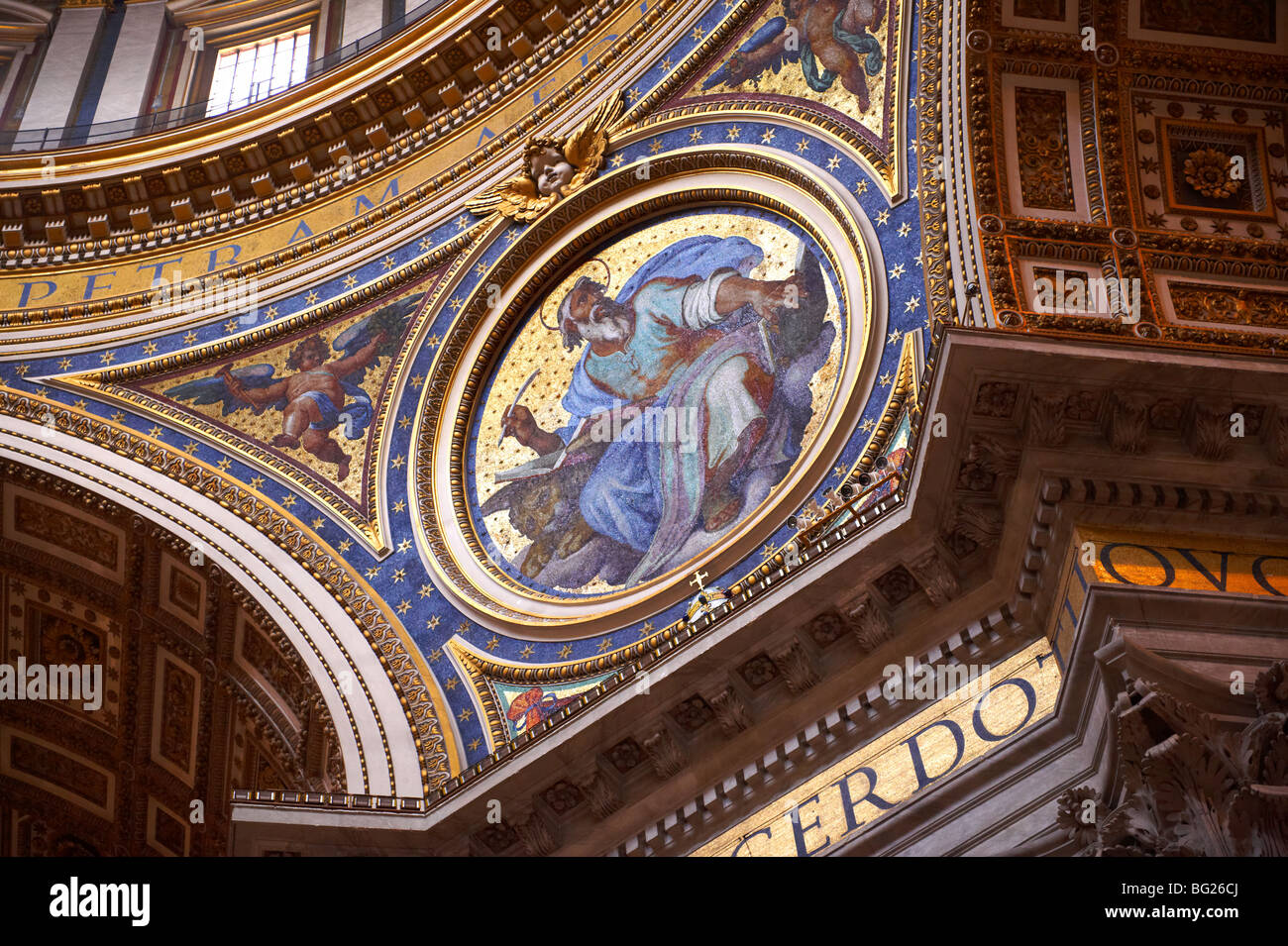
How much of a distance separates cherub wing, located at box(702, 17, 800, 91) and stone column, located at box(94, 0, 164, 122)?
304 inches

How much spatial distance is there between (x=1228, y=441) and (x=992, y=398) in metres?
1.18

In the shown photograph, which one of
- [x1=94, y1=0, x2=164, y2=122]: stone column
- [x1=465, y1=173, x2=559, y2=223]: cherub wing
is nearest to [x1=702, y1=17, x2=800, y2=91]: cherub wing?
[x1=465, y1=173, x2=559, y2=223]: cherub wing

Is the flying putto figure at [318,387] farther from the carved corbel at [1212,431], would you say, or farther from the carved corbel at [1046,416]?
the carved corbel at [1212,431]

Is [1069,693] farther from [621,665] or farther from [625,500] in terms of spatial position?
[625,500]

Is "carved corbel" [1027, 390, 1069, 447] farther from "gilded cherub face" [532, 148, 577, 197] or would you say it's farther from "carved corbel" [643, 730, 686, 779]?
"gilded cherub face" [532, 148, 577, 197]

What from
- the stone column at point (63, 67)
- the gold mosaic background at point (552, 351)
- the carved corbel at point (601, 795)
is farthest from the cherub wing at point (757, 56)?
the stone column at point (63, 67)

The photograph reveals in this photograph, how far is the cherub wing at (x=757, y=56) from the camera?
13.6 meters

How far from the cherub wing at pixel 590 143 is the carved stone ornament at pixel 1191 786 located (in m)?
8.76
